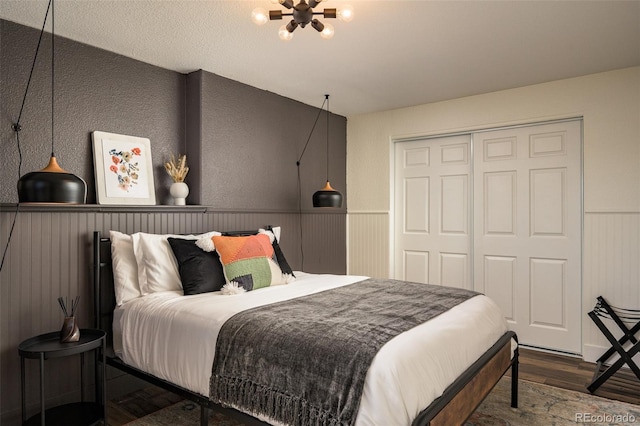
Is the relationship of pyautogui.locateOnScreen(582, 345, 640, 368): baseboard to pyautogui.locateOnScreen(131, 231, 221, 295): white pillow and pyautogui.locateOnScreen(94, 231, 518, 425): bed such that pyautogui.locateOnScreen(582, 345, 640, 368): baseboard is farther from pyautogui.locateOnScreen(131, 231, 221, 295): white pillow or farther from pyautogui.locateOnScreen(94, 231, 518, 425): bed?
pyautogui.locateOnScreen(131, 231, 221, 295): white pillow

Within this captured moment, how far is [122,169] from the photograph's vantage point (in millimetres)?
2994

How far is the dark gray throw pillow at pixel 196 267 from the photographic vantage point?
8.63 feet

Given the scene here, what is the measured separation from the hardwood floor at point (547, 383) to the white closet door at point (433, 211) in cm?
102

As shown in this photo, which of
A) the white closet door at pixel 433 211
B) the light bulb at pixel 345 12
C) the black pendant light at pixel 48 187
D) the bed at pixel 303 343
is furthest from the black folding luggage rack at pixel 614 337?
the black pendant light at pixel 48 187

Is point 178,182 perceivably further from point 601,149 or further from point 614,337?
point 614,337

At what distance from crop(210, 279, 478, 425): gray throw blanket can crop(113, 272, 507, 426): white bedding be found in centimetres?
7

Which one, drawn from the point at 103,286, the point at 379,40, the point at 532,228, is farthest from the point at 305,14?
the point at 532,228

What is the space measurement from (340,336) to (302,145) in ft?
→ 9.76

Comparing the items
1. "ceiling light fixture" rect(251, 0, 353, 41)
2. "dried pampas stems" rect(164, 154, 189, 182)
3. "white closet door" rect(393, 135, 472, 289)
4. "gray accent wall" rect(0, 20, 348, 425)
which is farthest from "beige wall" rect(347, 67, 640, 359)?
"dried pampas stems" rect(164, 154, 189, 182)

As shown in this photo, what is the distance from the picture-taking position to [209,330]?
6.86 ft

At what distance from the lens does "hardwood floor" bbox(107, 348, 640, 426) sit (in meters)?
2.66

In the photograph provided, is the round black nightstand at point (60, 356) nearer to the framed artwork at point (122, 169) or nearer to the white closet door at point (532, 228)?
the framed artwork at point (122, 169)

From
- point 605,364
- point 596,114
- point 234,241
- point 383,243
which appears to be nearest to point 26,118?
point 234,241

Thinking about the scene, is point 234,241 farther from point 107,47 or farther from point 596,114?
point 596,114
